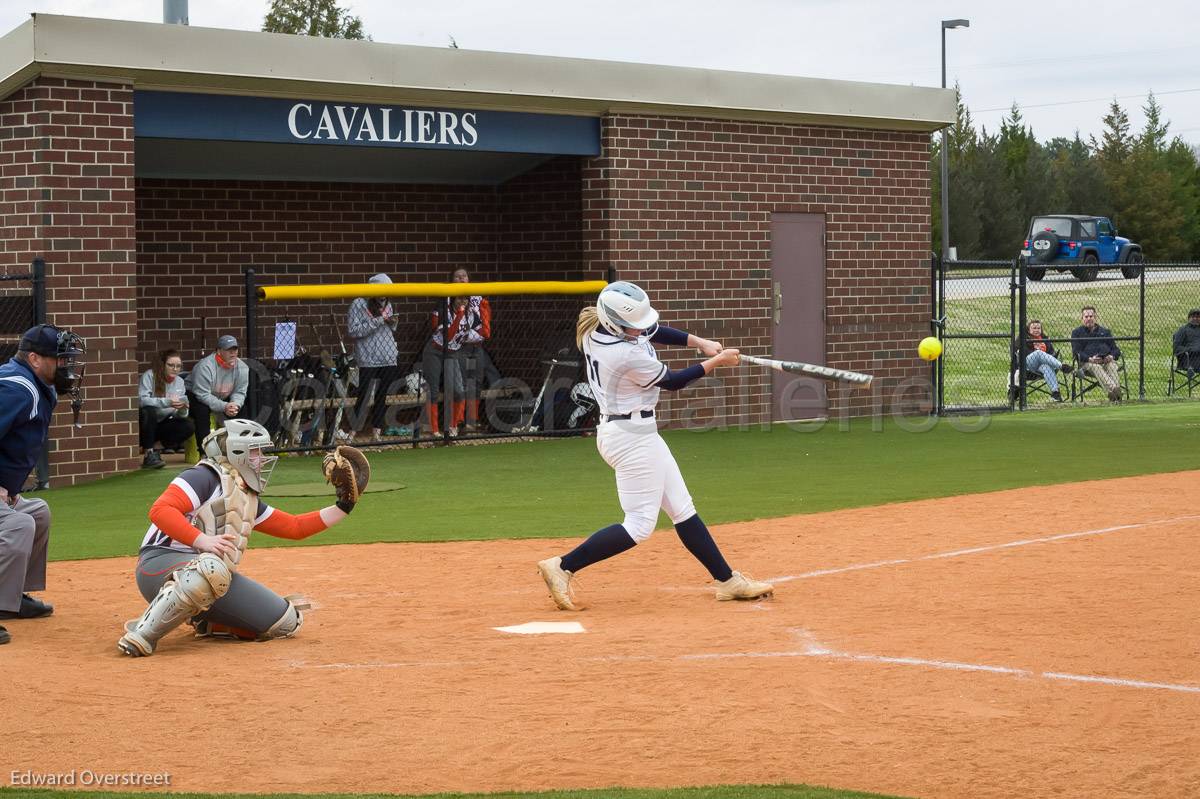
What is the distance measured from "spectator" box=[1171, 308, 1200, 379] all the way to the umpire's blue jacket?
20.0 meters

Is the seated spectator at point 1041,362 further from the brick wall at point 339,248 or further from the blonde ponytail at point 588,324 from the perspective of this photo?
the blonde ponytail at point 588,324

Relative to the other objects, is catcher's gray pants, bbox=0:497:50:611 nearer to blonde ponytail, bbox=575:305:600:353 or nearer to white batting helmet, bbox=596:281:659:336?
blonde ponytail, bbox=575:305:600:353

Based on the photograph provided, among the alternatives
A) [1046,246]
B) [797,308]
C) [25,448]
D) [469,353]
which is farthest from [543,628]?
[1046,246]

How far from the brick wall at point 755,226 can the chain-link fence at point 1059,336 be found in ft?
2.76

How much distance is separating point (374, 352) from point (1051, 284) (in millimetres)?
28646

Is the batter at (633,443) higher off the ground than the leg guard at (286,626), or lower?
higher

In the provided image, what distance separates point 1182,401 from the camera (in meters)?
23.4

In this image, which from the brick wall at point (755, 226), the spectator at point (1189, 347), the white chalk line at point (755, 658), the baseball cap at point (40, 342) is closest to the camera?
the white chalk line at point (755, 658)

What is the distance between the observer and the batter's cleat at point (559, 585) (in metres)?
8.38

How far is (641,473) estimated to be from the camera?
850cm

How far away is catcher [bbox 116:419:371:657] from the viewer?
741 centimetres

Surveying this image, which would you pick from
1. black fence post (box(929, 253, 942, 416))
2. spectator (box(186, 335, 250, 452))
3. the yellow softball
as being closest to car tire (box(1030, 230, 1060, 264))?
black fence post (box(929, 253, 942, 416))

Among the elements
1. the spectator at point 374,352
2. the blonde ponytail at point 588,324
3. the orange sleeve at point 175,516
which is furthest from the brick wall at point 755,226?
the orange sleeve at point 175,516

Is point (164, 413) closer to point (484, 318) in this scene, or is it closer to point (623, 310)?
point (484, 318)
